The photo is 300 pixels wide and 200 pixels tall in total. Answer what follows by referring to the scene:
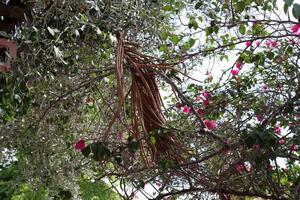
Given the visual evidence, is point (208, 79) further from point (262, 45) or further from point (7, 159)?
point (7, 159)

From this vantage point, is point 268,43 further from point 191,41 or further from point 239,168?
point 239,168

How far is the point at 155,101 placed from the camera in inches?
63.3

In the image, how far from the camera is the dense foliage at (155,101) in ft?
5.21

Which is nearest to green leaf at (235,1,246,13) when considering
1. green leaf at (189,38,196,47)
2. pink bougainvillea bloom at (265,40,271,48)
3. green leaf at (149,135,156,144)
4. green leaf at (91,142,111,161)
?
green leaf at (189,38,196,47)

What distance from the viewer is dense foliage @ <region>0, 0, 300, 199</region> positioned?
5.21 ft

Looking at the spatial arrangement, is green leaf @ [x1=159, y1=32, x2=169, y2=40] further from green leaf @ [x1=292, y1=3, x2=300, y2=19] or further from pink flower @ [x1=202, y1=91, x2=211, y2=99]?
green leaf @ [x1=292, y1=3, x2=300, y2=19]

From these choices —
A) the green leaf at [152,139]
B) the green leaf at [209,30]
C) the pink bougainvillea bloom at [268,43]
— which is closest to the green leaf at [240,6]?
the green leaf at [209,30]

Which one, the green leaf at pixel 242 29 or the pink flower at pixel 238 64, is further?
the pink flower at pixel 238 64

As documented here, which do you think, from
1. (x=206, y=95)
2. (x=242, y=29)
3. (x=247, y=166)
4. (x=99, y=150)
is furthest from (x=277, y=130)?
(x=99, y=150)

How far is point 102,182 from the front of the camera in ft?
9.62

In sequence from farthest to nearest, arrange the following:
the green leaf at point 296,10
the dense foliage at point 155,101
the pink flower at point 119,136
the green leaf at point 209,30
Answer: the pink flower at point 119,136 < the green leaf at point 209,30 < the dense foliage at point 155,101 < the green leaf at point 296,10

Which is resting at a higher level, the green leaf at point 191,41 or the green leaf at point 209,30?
the green leaf at point 191,41

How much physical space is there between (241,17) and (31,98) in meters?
0.96

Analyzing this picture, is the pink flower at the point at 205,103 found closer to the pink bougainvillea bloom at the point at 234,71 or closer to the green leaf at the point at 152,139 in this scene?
the pink bougainvillea bloom at the point at 234,71
